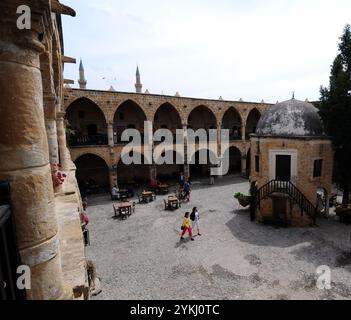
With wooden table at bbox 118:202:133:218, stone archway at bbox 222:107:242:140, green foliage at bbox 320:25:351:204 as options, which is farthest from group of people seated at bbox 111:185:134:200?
stone archway at bbox 222:107:242:140

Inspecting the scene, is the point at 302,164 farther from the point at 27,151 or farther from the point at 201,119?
the point at 201,119

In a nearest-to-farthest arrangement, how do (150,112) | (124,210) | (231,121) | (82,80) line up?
(124,210), (150,112), (82,80), (231,121)

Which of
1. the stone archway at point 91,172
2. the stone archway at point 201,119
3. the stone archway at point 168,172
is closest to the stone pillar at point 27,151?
the stone archway at point 91,172

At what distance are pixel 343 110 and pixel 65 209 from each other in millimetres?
12653

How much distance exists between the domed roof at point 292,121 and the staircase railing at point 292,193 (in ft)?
8.70

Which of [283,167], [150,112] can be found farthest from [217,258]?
[150,112]

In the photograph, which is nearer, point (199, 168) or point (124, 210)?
point (124, 210)

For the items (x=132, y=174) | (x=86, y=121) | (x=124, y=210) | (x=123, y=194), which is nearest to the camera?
(x=124, y=210)

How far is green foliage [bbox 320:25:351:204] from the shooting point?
11.8 meters

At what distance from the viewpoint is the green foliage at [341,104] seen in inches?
464

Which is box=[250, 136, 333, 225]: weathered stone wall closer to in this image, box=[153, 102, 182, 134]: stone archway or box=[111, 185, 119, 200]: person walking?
box=[111, 185, 119, 200]: person walking

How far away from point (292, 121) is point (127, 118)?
610 inches

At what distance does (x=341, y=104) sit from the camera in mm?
11820
